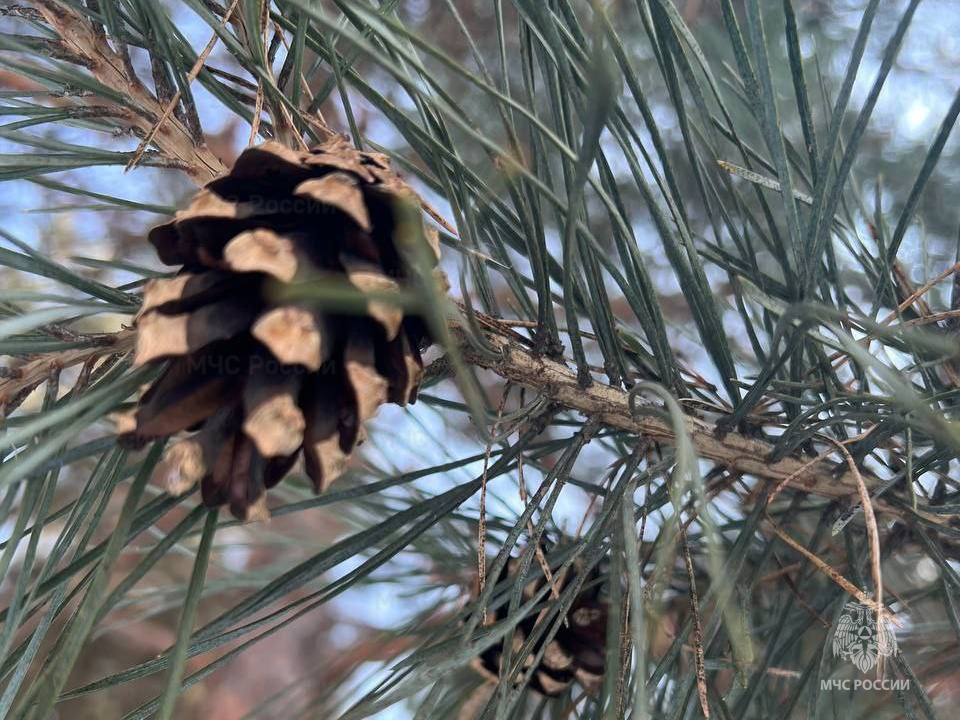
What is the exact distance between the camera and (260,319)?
0.18m

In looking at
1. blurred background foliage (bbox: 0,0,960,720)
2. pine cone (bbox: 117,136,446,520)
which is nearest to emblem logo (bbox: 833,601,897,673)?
blurred background foliage (bbox: 0,0,960,720)

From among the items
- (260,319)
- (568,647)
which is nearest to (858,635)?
(568,647)

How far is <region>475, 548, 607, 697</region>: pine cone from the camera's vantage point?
35cm

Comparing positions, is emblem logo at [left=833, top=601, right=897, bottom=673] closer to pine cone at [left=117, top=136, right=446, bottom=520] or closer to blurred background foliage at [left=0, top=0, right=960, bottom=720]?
blurred background foliage at [left=0, top=0, right=960, bottom=720]

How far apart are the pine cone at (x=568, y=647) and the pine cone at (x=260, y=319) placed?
172 millimetres

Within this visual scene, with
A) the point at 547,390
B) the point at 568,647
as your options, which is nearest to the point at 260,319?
the point at 547,390

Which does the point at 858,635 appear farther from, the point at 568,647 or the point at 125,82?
the point at 125,82

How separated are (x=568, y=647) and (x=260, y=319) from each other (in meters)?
0.24

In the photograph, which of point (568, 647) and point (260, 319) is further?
point (568, 647)

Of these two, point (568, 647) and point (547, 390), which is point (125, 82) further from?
point (568, 647)

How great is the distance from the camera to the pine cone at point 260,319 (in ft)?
0.62

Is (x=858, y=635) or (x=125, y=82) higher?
(x=125, y=82)

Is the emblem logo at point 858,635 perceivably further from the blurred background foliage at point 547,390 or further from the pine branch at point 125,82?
the pine branch at point 125,82

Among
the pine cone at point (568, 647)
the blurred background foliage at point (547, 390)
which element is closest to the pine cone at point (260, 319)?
the blurred background foliage at point (547, 390)
